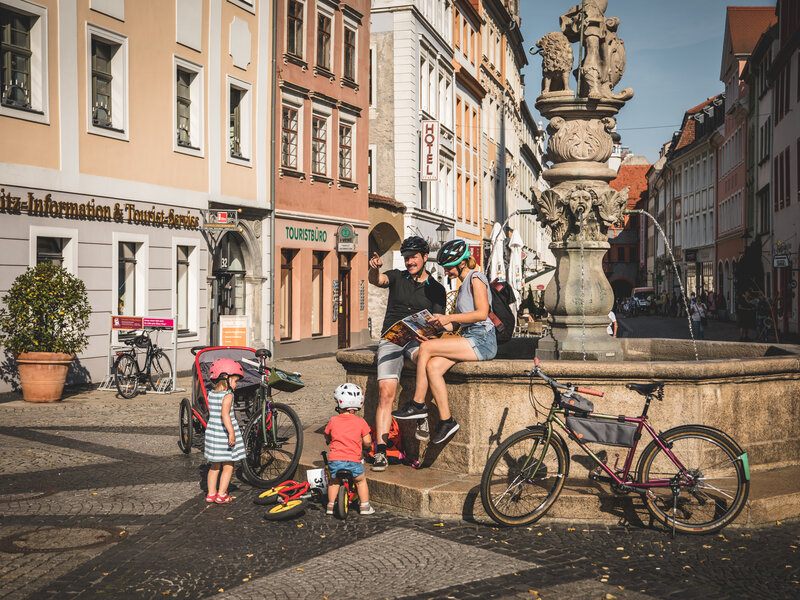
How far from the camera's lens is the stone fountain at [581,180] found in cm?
954

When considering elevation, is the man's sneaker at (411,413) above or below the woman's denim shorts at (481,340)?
below

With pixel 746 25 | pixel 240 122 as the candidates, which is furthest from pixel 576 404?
pixel 746 25

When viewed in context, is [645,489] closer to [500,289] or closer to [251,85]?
[500,289]

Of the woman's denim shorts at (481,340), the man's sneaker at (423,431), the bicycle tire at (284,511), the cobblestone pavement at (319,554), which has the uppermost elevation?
the woman's denim shorts at (481,340)

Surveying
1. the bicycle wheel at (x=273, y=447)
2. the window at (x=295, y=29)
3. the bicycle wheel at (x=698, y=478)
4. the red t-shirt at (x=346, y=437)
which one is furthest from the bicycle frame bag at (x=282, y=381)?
the window at (x=295, y=29)

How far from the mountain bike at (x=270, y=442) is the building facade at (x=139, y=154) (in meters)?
9.10

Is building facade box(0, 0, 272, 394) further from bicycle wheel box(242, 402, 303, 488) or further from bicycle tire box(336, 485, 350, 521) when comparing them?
bicycle tire box(336, 485, 350, 521)

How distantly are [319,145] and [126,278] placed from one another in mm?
10108

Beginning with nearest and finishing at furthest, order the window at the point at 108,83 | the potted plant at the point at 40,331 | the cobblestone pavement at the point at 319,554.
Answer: the cobblestone pavement at the point at 319,554 < the potted plant at the point at 40,331 < the window at the point at 108,83

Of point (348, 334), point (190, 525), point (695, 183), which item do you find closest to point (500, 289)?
point (190, 525)

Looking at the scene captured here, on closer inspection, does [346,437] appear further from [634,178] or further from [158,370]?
[634,178]

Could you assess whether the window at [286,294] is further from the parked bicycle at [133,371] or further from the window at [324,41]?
the parked bicycle at [133,371]

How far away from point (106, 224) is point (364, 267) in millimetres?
13512

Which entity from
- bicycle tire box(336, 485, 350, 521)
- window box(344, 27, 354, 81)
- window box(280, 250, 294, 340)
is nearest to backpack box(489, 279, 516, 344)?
bicycle tire box(336, 485, 350, 521)
